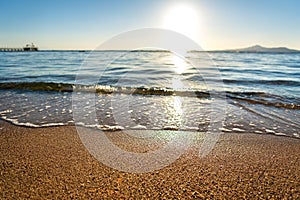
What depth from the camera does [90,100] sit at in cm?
654

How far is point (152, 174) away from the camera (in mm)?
2559

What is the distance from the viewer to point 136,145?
3.41 m

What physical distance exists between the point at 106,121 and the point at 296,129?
3.60 meters

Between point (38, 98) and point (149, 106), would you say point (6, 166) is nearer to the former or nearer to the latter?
point (149, 106)

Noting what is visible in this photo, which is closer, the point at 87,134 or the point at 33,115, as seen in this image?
the point at 87,134

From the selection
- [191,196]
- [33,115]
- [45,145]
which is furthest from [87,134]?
[191,196]

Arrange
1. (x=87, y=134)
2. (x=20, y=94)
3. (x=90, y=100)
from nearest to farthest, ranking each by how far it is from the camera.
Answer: (x=87, y=134) → (x=90, y=100) → (x=20, y=94)

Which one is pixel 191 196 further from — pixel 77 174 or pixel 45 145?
pixel 45 145

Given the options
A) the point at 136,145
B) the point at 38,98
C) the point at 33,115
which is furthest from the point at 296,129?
the point at 38,98

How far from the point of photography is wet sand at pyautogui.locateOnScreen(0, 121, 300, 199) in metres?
2.19

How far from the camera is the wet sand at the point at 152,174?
219 cm

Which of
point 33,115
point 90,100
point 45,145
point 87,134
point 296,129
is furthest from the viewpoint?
point 90,100

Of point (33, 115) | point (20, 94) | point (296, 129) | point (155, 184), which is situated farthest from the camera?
point (20, 94)

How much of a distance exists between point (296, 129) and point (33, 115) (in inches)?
206
